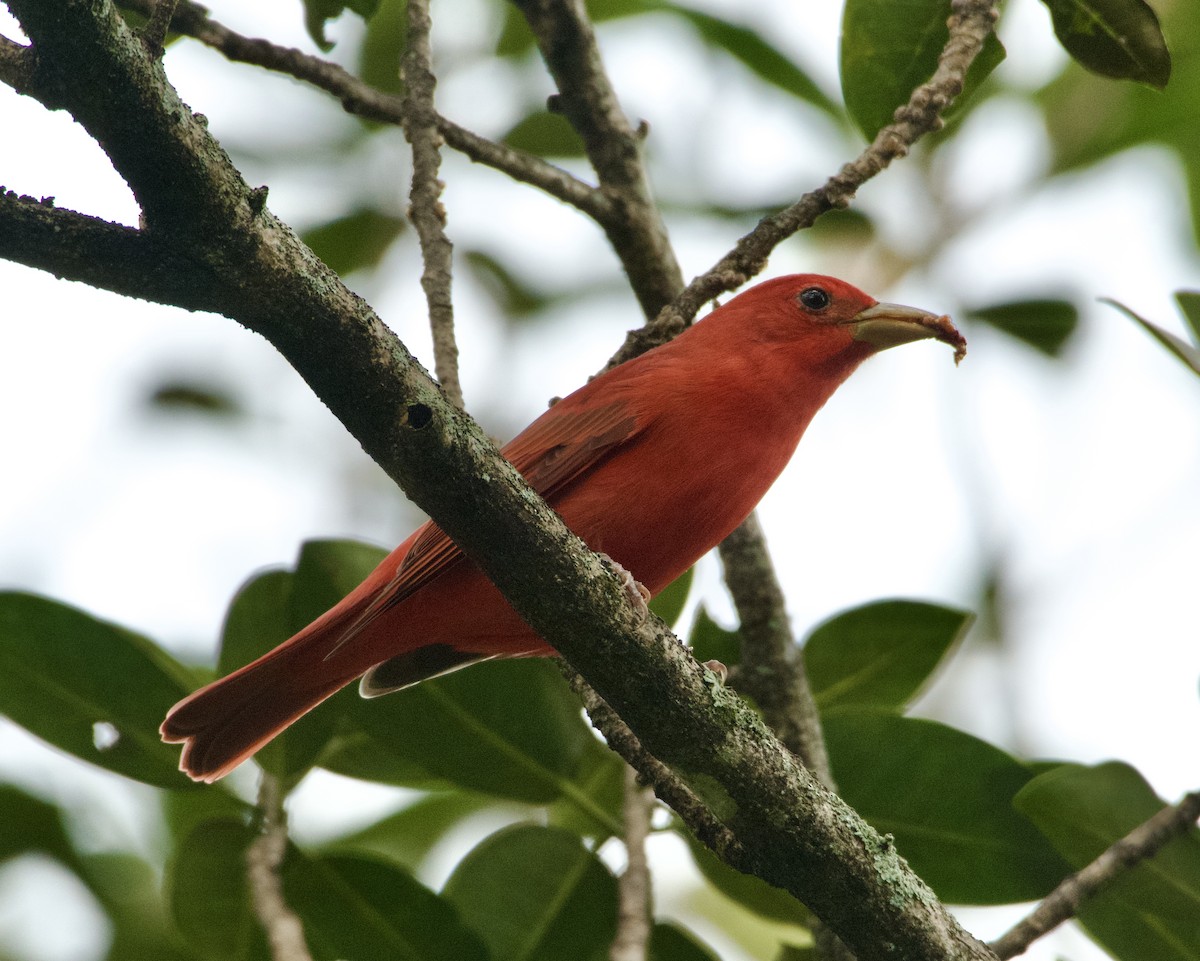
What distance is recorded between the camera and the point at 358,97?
349 centimetres

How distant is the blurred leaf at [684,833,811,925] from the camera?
327 cm

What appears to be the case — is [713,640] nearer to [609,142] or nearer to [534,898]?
[534,898]

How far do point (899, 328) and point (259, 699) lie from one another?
79.3 inches

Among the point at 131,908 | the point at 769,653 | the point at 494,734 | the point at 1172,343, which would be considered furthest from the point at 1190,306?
the point at 131,908

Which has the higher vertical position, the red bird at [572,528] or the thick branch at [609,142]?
the thick branch at [609,142]

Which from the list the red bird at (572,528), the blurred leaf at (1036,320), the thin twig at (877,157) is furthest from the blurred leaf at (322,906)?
the blurred leaf at (1036,320)

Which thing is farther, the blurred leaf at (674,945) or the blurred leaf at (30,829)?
the blurred leaf at (30,829)

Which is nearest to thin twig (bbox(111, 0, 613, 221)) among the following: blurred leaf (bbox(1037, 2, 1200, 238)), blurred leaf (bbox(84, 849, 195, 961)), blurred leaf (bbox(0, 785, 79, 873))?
blurred leaf (bbox(1037, 2, 1200, 238))

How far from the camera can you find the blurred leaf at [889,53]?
A: 331 cm

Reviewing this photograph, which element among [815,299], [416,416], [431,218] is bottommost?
[416,416]

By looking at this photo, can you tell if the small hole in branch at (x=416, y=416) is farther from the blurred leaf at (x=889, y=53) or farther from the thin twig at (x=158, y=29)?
the blurred leaf at (x=889, y=53)

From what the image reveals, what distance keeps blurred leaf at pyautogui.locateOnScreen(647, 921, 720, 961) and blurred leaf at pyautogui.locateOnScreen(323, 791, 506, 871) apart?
93 cm

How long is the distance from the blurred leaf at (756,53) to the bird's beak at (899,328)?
0.93 m

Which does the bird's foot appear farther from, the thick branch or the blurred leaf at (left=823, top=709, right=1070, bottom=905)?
the thick branch
